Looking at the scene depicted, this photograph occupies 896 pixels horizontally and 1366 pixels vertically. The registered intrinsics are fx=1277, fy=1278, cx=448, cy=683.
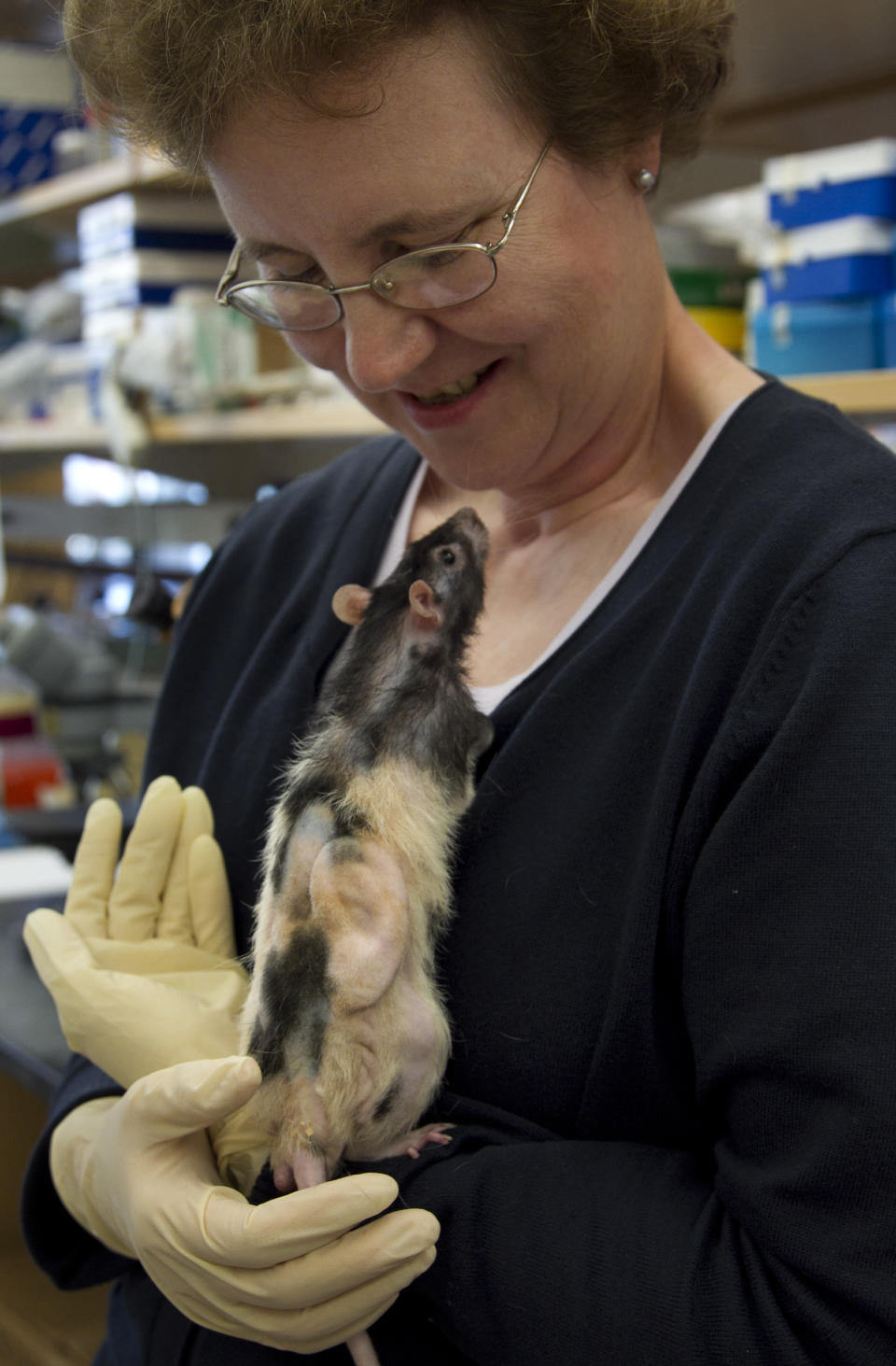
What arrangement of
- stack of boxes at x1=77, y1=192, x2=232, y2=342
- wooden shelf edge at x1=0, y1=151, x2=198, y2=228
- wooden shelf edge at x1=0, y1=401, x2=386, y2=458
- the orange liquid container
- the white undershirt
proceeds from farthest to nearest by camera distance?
the orange liquid container < stack of boxes at x1=77, y1=192, x2=232, y2=342 < wooden shelf edge at x1=0, y1=151, x2=198, y2=228 < wooden shelf edge at x1=0, y1=401, x2=386, y2=458 < the white undershirt

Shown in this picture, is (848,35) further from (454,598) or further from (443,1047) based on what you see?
(443,1047)

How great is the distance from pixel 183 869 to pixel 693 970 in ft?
1.67

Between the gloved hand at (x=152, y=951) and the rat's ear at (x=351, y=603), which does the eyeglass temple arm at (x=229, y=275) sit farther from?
the gloved hand at (x=152, y=951)

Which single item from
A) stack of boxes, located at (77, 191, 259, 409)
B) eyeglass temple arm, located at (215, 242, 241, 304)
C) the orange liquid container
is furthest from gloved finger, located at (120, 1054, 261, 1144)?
the orange liquid container

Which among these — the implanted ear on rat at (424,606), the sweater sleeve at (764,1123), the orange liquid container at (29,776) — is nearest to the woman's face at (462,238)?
the implanted ear on rat at (424,606)

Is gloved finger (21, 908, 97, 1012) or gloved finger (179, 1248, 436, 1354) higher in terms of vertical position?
gloved finger (21, 908, 97, 1012)

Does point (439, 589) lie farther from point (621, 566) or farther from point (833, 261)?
point (833, 261)

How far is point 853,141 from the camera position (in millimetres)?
1919

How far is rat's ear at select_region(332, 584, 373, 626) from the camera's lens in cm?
104

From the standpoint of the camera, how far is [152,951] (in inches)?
43.7

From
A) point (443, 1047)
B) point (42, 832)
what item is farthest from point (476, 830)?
point (42, 832)

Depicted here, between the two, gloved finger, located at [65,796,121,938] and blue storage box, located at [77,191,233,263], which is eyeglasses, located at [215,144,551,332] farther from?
blue storage box, located at [77,191,233,263]

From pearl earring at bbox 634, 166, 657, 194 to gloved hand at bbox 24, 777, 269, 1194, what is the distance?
624mm

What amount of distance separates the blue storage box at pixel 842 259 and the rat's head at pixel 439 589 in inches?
26.8
